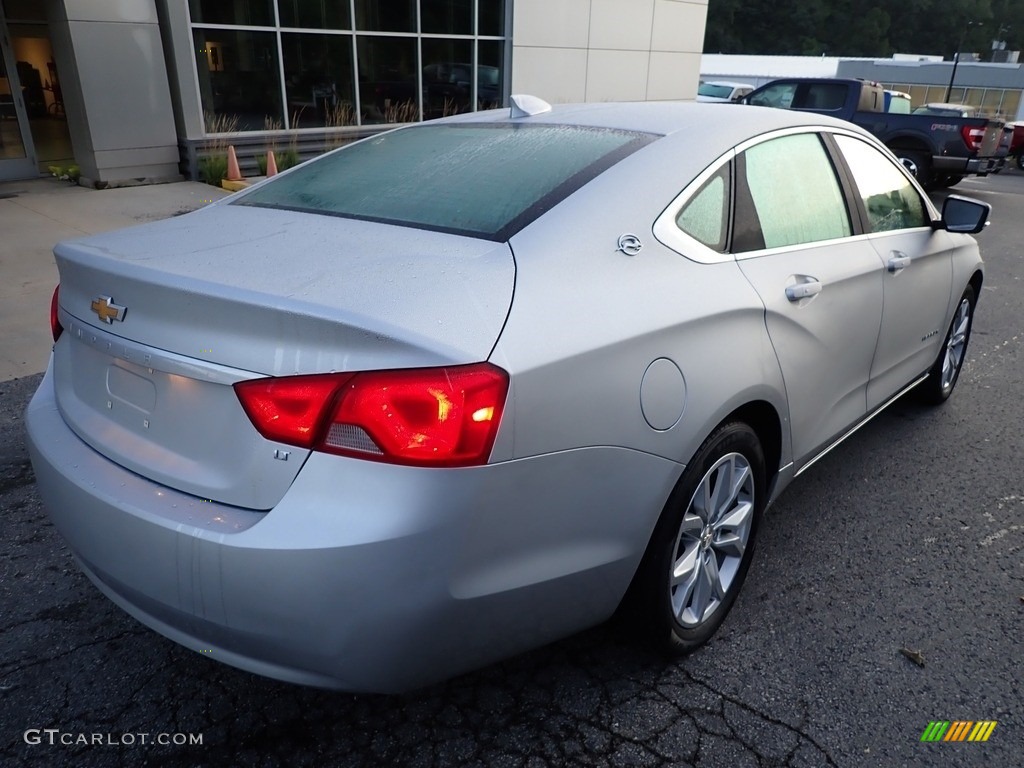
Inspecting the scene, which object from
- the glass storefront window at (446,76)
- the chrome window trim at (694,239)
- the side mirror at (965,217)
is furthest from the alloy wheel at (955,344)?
the glass storefront window at (446,76)

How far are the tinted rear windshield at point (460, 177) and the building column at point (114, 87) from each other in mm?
9062

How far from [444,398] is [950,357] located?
3.84 meters

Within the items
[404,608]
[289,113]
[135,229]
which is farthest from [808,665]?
[289,113]

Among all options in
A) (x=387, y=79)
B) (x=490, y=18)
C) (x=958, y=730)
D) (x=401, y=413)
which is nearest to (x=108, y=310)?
(x=401, y=413)

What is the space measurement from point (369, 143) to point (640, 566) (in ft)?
6.55

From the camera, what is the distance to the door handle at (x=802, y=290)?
256 centimetres

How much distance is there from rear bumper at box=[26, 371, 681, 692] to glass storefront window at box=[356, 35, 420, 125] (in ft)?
41.7

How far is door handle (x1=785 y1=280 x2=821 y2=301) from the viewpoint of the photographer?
2562 mm

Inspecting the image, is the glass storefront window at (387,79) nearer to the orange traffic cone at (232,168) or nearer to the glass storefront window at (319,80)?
the glass storefront window at (319,80)

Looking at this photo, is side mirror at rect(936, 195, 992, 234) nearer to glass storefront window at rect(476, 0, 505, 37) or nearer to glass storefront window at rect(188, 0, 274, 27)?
glass storefront window at rect(188, 0, 274, 27)

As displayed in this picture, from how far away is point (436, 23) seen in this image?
46.5 ft

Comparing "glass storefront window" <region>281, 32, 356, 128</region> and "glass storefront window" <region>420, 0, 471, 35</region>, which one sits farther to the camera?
"glass storefront window" <region>420, 0, 471, 35</region>

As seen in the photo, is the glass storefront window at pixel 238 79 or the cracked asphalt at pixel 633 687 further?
Result: the glass storefront window at pixel 238 79

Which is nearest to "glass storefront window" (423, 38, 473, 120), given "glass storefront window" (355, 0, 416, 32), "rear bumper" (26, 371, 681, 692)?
"glass storefront window" (355, 0, 416, 32)
